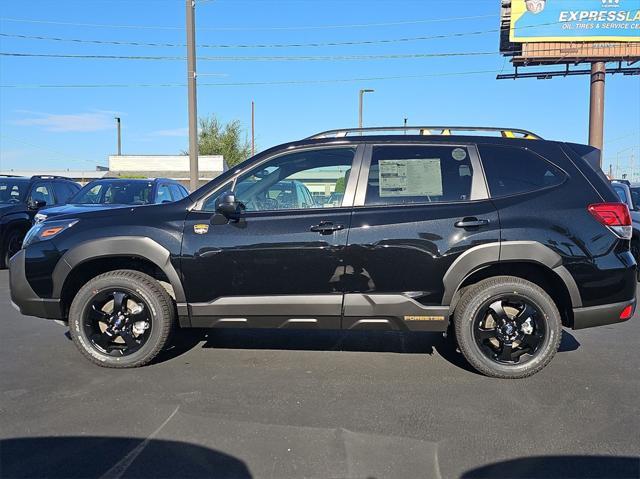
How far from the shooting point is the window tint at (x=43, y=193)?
1042cm

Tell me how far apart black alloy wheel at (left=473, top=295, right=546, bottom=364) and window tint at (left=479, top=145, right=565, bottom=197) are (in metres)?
0.90

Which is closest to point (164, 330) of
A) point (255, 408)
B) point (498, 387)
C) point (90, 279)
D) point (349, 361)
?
point (90, 279)

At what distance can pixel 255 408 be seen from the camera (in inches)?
146

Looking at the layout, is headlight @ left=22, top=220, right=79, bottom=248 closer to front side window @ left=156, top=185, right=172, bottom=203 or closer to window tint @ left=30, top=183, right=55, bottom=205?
front side window @ left=156, top=185, right=172, bottom=203

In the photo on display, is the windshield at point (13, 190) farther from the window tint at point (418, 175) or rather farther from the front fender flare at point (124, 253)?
the window tint at point (418, 175)

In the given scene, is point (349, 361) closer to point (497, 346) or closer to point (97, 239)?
point (497, 346)

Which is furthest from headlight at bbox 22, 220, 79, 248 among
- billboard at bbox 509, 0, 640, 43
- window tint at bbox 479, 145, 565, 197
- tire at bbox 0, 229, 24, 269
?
billboard at bbox 509, 0, 640, 43

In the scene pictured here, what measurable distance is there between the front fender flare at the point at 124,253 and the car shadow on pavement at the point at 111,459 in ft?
4.58

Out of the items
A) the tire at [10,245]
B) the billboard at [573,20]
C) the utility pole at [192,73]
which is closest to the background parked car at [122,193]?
the tire at [10,245]

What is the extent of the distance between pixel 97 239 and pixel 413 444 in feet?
9.70

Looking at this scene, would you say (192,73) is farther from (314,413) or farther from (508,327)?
(314,413)

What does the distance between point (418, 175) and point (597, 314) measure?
5.95 ft

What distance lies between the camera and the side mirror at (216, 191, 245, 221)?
4117mm

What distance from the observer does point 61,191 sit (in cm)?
1109
